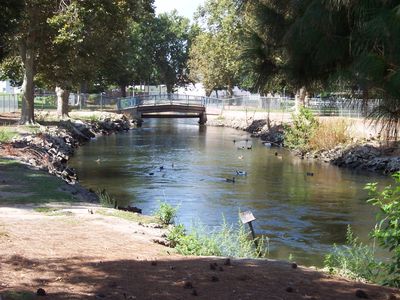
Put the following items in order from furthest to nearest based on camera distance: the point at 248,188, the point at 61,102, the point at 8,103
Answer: the point at 8,103, the point at 61,102, the point at 248,188

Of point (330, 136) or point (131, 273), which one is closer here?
point (131, 273)

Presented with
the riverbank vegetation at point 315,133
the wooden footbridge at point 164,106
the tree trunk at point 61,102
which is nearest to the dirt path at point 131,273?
the riverbank vegetation at point 315,133

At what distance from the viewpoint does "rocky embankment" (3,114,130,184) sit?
72.0 feet

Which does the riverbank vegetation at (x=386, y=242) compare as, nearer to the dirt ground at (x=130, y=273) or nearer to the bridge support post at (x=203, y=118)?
the dirt ground at (x=130, y=273)

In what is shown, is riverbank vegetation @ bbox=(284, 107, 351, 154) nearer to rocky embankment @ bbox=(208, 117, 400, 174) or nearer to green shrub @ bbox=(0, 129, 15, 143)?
rocky embankment @ bbox=(208, 117, 400, 174)

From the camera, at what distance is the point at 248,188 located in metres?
23.4

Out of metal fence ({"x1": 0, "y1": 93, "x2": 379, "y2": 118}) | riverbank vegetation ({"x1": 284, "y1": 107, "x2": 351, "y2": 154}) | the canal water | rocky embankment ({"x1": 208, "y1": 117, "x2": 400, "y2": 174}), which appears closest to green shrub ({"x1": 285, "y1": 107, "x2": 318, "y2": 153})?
riverbank vegetation ({"x1": 284, "y1": 107, "x2": 351, "y2": 154})

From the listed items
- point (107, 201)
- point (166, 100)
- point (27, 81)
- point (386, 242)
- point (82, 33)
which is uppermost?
point (82, 33)

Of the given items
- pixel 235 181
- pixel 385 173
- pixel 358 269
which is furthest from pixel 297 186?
pixel 358 269

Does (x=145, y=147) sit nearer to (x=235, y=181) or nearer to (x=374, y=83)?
(x=235, y=181)

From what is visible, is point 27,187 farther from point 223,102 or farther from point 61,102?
point 223,102

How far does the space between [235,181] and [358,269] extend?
634 inches

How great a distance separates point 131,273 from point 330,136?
102ft

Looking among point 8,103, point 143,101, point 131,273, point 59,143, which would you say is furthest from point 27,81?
point 143,101
